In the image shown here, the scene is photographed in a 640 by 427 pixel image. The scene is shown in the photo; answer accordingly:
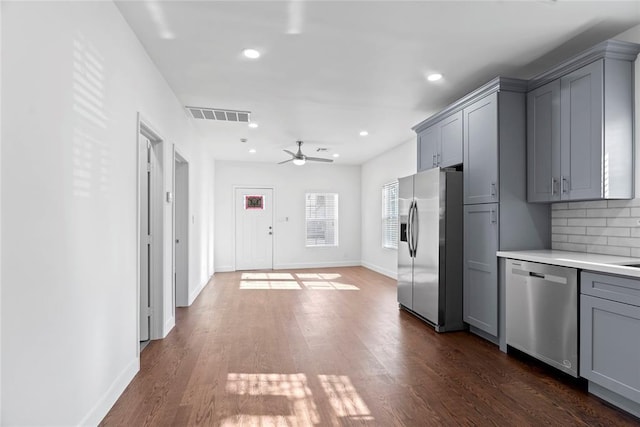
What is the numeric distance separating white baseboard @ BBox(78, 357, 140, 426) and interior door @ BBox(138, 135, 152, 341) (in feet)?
2.61

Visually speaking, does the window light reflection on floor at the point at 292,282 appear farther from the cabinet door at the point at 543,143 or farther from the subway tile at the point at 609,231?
the subway tile at the point at 609,231

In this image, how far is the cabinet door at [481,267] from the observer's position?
331 cm

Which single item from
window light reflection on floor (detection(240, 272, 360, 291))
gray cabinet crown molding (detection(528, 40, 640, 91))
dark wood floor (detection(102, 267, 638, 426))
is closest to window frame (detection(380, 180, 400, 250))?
window light reflection on floor (detection(240, 272, 360, 291))

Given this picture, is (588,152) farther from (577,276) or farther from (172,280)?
(172,280)

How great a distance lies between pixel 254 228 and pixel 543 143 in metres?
6.39

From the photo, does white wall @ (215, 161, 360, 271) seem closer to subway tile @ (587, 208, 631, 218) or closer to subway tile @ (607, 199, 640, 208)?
subway tile @ (587, 208, 631, 218)

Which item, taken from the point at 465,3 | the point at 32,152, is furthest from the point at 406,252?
the point at 32,152

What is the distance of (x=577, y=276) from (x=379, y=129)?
3650mm

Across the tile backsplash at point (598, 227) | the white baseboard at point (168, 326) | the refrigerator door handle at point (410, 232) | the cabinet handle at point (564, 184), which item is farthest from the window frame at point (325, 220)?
the cabinet handle at point (564, 184)

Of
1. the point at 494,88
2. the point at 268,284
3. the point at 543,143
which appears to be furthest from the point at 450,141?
the point at 268,284

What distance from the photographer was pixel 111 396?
2.29m

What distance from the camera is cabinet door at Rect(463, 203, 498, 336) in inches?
130

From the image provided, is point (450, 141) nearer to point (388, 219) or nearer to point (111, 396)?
point (388, 219)

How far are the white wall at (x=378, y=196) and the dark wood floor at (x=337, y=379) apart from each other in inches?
118
